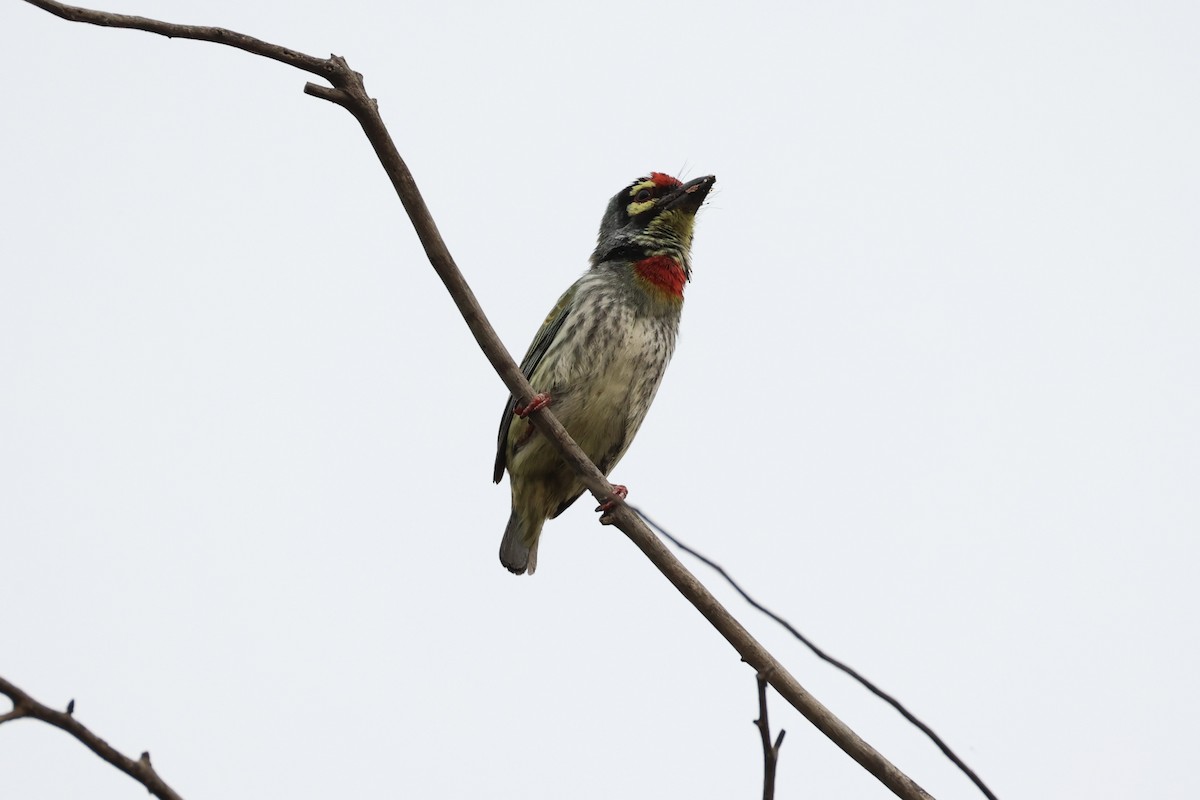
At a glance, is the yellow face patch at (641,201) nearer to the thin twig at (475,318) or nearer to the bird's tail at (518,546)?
the bird's tail at (518,546)

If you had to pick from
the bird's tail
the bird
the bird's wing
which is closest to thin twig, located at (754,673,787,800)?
the bird

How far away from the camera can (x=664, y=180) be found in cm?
562

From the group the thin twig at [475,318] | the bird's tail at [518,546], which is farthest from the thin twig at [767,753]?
the bird's tail at [518,546]

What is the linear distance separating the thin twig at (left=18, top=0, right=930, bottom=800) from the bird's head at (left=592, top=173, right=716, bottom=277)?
6.72 ft

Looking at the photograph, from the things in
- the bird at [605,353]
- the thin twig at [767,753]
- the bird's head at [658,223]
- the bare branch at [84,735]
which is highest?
the bird's head at [658,223]

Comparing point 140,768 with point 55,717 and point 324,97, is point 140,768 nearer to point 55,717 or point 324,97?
point 55,717

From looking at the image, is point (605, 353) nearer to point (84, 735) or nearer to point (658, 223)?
point (658, 223)

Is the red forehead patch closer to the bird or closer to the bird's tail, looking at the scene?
the bird

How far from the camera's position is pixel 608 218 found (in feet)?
19.4

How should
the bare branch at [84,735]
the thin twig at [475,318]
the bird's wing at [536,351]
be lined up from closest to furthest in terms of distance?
1. the bare branch at [84,735]
2. the thin twig at [475,318]
3. the bird's wing at [536,351]

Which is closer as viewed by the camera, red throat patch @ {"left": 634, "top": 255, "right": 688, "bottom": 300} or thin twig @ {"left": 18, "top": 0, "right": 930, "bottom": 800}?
thin twig @ {"left": 18, "top": 0, "right": 930, "bottom": 800}

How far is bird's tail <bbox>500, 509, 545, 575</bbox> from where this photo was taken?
5477mm

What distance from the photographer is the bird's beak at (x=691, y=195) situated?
5406 millimetres

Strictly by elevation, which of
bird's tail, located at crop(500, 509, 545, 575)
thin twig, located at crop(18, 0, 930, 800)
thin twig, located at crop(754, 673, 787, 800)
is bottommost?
thin twig, located at crop(754, 673, 787, 800)
